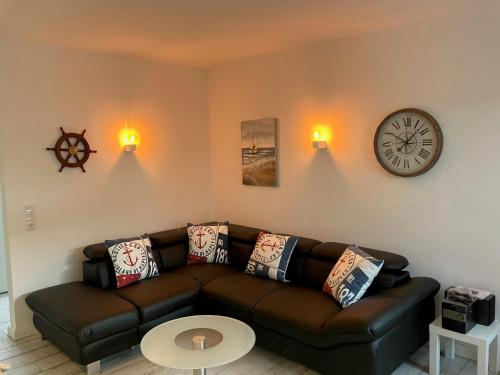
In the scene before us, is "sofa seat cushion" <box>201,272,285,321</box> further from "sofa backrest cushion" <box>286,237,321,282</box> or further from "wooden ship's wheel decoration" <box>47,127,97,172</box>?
"wooden ship's wheel decoration" <box>47,127,97,172</box>

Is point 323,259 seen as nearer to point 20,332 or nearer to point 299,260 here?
point 299,260

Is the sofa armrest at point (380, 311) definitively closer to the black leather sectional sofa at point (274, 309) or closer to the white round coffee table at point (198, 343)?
the black leather sectional sofa at point (274, 309)

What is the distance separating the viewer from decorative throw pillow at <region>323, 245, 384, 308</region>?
280 centimetres

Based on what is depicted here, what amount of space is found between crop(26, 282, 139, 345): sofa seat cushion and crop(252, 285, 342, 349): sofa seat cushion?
101 cm

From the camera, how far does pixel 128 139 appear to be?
4055mm

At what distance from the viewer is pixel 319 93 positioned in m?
3.68

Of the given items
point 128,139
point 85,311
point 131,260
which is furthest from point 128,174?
point 85,311

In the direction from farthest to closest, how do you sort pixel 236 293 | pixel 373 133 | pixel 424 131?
pixel 373 133, pixel 236 293, pixel 424 131

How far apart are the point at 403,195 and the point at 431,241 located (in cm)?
42

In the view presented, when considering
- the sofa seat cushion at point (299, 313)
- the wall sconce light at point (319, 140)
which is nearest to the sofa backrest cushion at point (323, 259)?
the sofa seat cushion at point (299, 313)

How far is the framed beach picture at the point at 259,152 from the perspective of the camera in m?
4.10

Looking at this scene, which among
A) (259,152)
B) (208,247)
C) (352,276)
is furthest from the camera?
(259,152)

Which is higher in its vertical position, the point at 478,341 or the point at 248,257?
the point at 248,257

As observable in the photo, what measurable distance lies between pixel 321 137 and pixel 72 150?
2.36 meters
